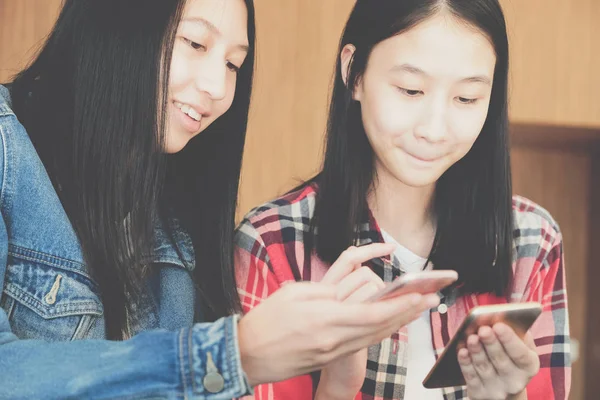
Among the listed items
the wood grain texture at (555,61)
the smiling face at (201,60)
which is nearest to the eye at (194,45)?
the smiling face at (201,60)

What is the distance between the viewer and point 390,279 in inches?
51.8

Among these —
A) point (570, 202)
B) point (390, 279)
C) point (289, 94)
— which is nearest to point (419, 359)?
point (390, 279)

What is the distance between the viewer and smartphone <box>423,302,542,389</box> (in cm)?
92

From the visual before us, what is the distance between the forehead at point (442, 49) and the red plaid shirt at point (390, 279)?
29 centimetres

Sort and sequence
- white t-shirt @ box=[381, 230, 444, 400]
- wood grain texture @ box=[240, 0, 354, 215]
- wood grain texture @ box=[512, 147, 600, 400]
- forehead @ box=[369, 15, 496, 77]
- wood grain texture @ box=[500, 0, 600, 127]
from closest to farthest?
forehead @ box=[369, 15, 496, 77] → white t-shirt @ box=[381, 230, 444, 400] → wood grain texture @ box=[240, 0, 354, 215] → wood grain texture @ box=[500, 0, 600, 127] → wood grain texture @ box=[512, 147, 600, 400]

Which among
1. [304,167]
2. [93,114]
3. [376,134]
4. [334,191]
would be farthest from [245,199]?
[93,114]

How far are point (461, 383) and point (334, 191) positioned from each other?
0.39 metres

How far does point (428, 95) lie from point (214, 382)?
56 centimetres

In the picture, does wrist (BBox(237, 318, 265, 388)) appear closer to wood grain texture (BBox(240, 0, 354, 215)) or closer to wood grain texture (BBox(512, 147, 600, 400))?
wood grain texture (BBox(240, 0, 354, 215))

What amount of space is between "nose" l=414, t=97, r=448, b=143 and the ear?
156mm

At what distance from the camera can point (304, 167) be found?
6.38 ft

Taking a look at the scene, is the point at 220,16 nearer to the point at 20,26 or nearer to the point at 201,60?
the point at 201,60

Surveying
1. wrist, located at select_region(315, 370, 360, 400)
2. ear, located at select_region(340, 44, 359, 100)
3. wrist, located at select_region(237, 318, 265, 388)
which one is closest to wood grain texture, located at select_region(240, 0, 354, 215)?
ear, located at select_region(340, 44, 359, 100)

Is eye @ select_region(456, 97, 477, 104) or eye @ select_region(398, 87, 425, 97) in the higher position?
eye @ select_region(398, 87, 425, 97)
